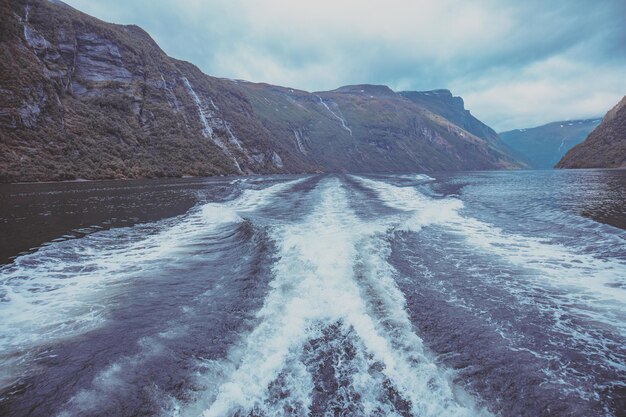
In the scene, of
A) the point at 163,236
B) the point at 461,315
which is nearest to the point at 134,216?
the point at 163,236

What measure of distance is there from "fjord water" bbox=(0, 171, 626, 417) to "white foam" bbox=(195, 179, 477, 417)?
3cm

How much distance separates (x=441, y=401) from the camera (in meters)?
3.90

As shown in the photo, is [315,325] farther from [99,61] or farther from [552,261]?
[99,61]

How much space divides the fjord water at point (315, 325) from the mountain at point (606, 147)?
121 m

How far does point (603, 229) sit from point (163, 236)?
1769 centimetres

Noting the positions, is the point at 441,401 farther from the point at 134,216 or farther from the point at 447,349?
the point at 134,216

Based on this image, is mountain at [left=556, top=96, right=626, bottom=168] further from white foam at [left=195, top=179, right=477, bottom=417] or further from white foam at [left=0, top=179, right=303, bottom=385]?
white foam at [left=0, top=179, right=303, bottom=385]

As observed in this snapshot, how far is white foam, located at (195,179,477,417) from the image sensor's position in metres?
3.97

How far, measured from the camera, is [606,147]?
10719cm

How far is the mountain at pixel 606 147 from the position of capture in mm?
99188

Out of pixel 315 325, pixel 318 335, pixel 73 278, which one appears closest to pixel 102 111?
pixel 73 278

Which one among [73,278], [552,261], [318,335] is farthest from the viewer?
[552,261]

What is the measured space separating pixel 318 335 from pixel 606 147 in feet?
474

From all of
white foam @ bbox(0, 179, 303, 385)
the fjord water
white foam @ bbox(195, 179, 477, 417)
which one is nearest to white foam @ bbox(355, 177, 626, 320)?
the fjord water
